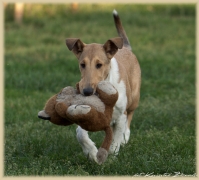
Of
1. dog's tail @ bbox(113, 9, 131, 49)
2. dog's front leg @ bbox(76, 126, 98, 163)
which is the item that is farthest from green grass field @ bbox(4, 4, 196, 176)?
dog's tail @ bbox(113, 9, 131, 49)

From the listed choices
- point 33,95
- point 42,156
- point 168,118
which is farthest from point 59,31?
point 42,156

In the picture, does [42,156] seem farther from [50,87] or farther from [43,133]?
[50,87]

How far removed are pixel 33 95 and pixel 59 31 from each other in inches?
274

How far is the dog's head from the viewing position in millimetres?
5660

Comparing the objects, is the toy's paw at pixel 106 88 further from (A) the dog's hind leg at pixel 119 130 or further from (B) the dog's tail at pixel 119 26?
(B) the dog's tail at pixel 119 26

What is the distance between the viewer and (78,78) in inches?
413

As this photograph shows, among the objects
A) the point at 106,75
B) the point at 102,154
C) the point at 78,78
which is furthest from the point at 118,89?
the point at 78,78

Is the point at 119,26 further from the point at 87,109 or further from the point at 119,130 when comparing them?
the point at 87,109

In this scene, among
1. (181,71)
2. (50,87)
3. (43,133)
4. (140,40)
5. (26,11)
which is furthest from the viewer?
(26,11)

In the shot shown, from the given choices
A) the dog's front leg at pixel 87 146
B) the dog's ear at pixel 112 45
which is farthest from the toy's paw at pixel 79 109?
the dog's ear at pixel 112 45

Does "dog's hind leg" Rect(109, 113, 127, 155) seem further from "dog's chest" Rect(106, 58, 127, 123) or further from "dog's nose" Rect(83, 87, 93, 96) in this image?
"dog's nose" Rect(83, 87, 93, 96)

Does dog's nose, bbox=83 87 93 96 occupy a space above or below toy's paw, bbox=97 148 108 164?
above

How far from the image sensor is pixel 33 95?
934cm

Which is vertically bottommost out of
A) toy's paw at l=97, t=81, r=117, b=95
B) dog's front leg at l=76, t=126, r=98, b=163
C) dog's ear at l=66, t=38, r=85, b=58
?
dog's front leg at l=76, t=126, r=98, b=163
